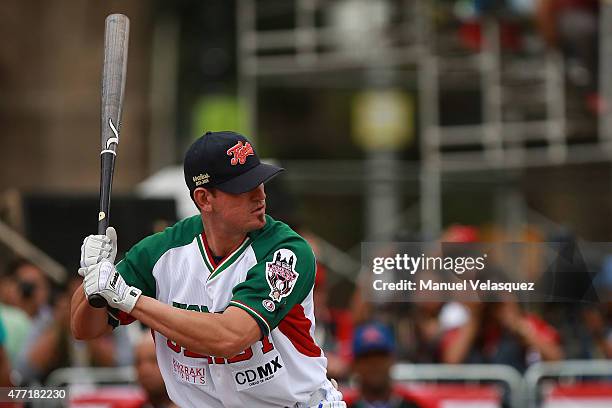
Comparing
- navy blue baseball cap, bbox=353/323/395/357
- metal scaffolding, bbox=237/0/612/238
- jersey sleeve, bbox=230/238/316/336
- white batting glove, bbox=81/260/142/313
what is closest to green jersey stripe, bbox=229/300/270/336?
jersey sleeve, bbox=230/238/316/336

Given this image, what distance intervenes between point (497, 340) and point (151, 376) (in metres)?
2.72

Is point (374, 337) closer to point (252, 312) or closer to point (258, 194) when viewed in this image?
point (258, 194)

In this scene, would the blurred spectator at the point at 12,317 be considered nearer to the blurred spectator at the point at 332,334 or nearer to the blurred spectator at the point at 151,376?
the blurred spectator at the point at 151,376

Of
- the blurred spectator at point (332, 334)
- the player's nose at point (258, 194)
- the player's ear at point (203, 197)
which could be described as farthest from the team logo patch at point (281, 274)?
the blurred spectator at point (332, 334)

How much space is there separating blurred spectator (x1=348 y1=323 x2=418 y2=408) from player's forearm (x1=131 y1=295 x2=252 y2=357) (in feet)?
10.5

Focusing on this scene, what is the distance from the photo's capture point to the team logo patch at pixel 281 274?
532cm

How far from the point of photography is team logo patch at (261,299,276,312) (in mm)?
5250

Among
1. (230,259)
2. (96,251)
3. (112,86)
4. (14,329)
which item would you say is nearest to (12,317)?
(14,329)

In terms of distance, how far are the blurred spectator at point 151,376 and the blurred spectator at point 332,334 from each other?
3.44 ft

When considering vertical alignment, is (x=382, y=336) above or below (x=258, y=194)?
below

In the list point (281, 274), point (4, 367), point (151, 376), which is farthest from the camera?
point (151, 376)

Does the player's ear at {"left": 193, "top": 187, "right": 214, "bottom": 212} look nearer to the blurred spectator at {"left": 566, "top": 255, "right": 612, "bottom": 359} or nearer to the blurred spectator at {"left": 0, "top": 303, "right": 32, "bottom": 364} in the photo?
the blurred spectator at {"left": 0, "top": 303, "right": 32, "bottom": 364}

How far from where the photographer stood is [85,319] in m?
5.48

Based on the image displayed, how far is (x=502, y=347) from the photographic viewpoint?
9234 mm
